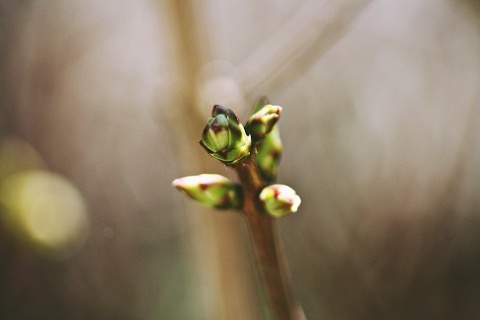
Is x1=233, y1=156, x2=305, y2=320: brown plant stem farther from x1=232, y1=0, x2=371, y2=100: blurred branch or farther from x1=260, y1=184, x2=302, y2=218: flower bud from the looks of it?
x1=232, y1=0, x2=371, y2=100: blurred branch

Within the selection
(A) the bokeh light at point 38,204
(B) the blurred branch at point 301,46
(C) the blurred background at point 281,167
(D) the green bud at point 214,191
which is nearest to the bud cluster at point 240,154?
(D) the green bud at point 214,191

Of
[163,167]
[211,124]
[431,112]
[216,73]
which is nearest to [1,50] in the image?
[163,167]

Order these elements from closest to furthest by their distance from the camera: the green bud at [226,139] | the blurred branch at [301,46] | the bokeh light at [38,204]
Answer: the green bud at [226,139] → the blurred branch at [301,46] → the bokeh light at [38,204]

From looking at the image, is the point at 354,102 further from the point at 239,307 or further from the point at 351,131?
the point at 239,307

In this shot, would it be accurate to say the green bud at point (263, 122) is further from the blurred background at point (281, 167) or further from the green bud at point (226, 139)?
the blurred background at point (281, 167)

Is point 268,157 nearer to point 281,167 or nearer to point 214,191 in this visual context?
point 214,191

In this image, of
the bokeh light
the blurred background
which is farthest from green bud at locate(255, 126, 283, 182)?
the bokeh light

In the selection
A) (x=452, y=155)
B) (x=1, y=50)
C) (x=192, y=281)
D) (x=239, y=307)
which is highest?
(x=1, y=50)
